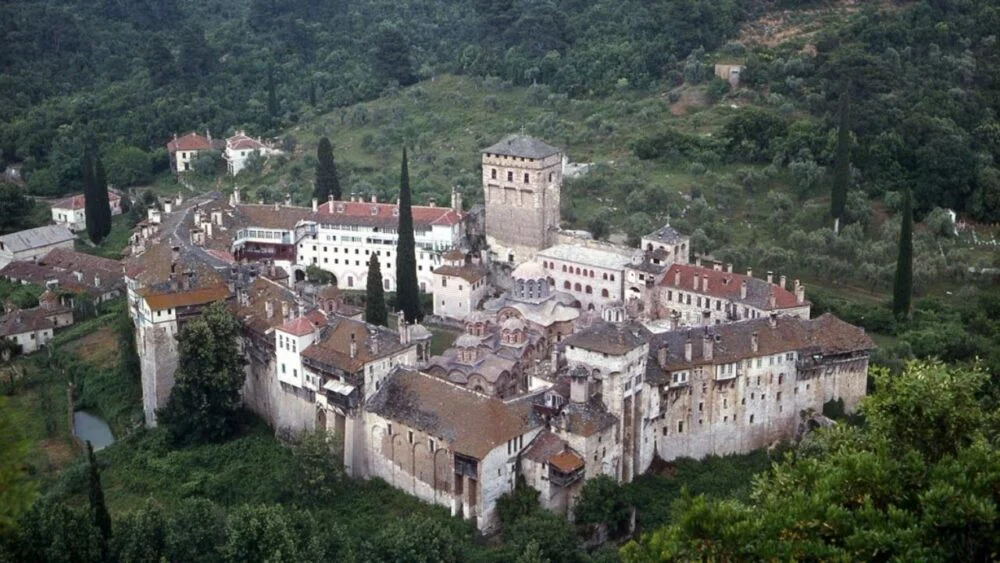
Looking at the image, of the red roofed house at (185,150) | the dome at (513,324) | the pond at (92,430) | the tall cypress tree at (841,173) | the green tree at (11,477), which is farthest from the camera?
the red roofed house at (185,150)

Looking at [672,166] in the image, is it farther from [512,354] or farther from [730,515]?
[730,515]

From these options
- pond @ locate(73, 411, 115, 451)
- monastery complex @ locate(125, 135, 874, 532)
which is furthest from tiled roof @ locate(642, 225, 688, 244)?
pond @ locate(73, 411, 115, 451)

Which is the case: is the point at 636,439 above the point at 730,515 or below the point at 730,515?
below

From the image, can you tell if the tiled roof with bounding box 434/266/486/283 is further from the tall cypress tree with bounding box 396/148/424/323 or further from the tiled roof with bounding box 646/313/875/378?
the tiled roof with bounding box 646/313/875/378

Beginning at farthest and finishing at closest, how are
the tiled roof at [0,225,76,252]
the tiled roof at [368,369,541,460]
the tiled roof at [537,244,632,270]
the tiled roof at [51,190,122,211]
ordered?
the tiled roof at [51,190,122,211] < the tiled roof at [0,225,76,252] < the tiled roof at [537,244,632,270] < the tiled roof at [368,369,541,460]

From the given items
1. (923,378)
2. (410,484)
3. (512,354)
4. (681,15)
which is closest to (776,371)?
(512,354)

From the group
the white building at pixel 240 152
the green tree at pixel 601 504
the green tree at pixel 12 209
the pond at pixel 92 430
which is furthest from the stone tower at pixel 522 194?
the green tree at pixel 12 209

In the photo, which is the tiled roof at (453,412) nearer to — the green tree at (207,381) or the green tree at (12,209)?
the green tree at (207,381)
